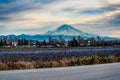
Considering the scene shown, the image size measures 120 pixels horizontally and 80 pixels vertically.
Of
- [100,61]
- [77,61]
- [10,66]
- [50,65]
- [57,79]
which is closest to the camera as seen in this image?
[57,79]

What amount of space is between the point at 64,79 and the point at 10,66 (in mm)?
10144

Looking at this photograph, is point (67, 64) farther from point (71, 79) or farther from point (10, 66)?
point (71, 79)

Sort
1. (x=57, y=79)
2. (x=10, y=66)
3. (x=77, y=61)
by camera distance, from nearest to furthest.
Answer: (x=57, y=79)
(x=10, y=66)
(x=77, y=61)

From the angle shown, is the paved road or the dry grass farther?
the dry grass

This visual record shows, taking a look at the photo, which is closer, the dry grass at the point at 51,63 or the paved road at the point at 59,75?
the paved road at the point at 59,75

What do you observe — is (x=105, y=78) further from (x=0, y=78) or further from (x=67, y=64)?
(x=67, y=64)

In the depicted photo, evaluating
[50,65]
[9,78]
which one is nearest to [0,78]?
[9,78]

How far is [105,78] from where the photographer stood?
16141 millimetres

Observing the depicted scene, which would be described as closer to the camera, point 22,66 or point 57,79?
point 57,79

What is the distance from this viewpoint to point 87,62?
29.8 m

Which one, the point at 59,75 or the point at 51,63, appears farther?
the point at 51,63

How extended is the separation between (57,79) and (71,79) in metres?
0.63

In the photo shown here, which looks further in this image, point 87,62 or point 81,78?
point 87,62

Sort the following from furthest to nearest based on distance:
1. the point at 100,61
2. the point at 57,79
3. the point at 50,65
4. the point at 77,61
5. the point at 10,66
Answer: the point at 100,61, the point at 77,61, the point at 50,65, the point at 10,66, the point at 57,79
